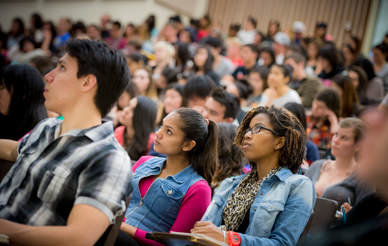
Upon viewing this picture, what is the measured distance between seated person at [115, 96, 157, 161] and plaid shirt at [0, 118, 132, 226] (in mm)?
1758

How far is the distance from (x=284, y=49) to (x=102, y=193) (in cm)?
657

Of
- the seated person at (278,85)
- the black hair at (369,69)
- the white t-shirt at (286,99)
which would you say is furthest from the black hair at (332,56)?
the white t-shirt at (286,99)

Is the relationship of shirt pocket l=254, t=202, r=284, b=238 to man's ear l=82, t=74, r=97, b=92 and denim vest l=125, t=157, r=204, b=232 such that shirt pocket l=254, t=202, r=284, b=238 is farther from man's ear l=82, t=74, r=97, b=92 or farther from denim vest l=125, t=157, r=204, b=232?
man's ear l=82, t=74, r=97, b=92

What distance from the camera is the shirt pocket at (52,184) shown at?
1.11 meters

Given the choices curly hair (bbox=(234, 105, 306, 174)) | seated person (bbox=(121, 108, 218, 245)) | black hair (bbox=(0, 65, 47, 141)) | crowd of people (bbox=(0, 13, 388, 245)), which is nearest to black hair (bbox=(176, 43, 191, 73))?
crowd of people (bbox=(0, 13, 388, 245))

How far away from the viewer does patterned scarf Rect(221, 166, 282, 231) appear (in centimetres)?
171

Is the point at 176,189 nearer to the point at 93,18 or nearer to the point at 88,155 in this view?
the point at 88,155

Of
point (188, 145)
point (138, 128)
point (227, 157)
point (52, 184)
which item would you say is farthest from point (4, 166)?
point (138, 128)

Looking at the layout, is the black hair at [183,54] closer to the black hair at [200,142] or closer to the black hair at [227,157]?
the black hair at [227,157]

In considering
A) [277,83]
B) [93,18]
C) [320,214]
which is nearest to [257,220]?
[320,214]

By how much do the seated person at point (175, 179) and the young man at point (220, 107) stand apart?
3.79ft

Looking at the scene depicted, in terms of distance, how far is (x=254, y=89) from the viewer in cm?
490

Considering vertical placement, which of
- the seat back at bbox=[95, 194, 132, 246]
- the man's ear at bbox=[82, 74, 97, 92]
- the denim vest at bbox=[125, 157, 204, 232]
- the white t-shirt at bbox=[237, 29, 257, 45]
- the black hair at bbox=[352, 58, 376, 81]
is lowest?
the denim vest at bbox=[125, 157, 204, 232]

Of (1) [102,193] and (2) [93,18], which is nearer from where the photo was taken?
(1) [102,193]
